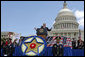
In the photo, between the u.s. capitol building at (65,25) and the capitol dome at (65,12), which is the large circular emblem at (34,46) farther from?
the capitol dome at (65,12)

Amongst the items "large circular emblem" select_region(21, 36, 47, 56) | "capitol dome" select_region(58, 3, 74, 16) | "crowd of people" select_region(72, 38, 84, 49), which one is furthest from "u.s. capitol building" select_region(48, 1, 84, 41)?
"large circular emblem" select_region(21, 36, 47, 56)

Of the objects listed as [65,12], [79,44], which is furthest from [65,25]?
[79,44]

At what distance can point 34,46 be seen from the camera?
38.0 feet

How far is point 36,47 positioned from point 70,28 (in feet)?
271

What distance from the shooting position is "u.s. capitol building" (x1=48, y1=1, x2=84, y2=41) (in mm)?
89812

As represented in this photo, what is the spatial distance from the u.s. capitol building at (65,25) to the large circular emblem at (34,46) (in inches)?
3006

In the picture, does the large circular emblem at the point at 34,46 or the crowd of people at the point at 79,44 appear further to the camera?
the crowd of people at the point at 79,44

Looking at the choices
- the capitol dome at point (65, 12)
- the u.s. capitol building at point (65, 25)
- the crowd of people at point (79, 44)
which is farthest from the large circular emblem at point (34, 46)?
the capitol dome at point (65, 12)

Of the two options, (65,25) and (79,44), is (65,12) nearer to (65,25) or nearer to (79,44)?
(65,25)

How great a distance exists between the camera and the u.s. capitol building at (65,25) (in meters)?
89.8

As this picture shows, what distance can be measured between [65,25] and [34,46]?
3323 inches

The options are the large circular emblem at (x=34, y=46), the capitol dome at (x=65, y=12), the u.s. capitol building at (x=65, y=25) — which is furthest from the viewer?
the capitol dome at (x=65, y=12)

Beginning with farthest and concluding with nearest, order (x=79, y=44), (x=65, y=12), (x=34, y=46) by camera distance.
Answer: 1. (x=65, y=12)
2. (x=79, y=44)
3. (x=34, y=46)

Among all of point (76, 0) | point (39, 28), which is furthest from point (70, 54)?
point (76, 0)
